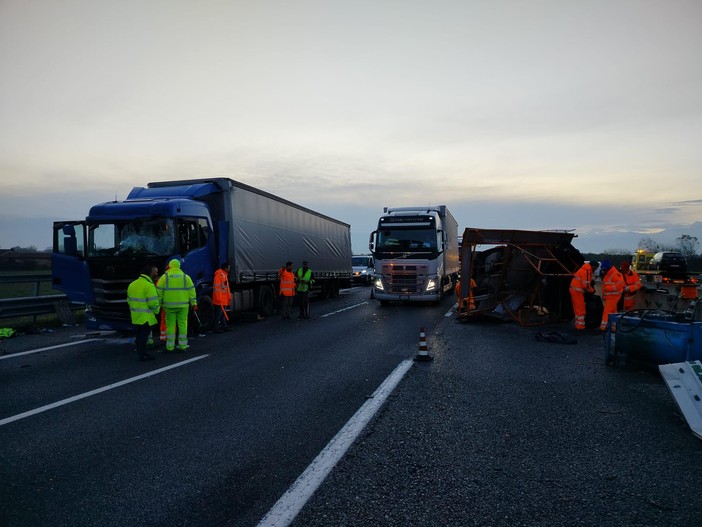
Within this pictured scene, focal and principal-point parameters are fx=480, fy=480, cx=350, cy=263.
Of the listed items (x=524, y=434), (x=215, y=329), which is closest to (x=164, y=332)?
→ (x=215, y=329)

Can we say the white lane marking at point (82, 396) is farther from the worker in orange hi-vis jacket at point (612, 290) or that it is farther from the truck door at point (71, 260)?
the worker in orange hi-vis jacket at point (612, 290)

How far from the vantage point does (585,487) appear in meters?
3.61

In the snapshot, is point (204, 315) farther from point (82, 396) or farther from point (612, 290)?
point (612, 290)

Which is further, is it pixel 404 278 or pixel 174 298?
pixel 404 278

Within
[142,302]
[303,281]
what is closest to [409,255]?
[303,281]

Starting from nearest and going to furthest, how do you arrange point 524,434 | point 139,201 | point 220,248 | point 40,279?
point 524,434
point 139,201
point 220,248
point 40,279

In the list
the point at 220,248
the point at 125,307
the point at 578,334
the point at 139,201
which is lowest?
the point at 578,334

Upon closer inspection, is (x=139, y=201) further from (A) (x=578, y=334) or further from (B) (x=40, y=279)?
(A) (x=578, y=334)

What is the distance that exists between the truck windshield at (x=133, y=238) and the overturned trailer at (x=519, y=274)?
24.9ft

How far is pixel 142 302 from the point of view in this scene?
8352 millimetres

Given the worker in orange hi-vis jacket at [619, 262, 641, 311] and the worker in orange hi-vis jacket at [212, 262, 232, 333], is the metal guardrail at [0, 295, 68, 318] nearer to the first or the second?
the worker in orange hi-vis jacket at [212, 262, 232, 333]

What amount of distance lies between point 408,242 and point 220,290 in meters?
7.93

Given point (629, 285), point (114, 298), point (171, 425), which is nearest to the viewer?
point (171, 425)

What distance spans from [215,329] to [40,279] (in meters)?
5.99
